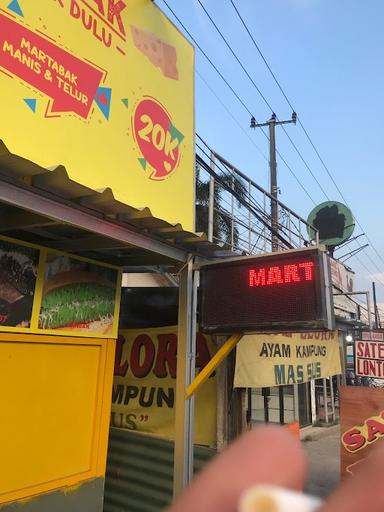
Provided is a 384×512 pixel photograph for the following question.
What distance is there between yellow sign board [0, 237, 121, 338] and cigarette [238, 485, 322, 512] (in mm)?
3911

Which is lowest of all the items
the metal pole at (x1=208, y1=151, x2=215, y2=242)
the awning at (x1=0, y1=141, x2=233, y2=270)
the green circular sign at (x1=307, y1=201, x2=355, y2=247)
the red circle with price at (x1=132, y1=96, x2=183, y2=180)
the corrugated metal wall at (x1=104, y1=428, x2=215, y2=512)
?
the corrugated metal wall at (x1=104, y1=428, x2=215, y2=512)

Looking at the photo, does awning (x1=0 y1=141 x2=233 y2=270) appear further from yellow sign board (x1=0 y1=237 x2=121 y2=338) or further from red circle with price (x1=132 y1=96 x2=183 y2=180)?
red circle with price (x1=132 y1=96 x2=183 y2=180)

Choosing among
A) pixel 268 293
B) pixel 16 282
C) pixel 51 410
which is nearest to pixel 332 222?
pixel 268 293

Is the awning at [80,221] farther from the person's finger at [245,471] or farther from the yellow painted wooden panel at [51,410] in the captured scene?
the person's finger at [245,471]

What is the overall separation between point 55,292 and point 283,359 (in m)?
4.42

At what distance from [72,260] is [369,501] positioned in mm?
4660


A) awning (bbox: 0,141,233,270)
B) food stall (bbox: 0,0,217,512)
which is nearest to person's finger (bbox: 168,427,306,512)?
awning (bbox: 0,141,233,270)

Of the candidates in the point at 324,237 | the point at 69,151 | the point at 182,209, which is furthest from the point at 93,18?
the point at 324,237

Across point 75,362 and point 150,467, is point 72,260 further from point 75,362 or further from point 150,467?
point 150,467

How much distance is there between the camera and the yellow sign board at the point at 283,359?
5766 millimetres

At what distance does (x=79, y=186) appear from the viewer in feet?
10.4

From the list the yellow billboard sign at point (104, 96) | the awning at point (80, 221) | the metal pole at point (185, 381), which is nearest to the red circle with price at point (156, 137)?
the yellow billboard sign at point (104, 96)

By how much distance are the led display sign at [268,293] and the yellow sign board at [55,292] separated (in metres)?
1.31

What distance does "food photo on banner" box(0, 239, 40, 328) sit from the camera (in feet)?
13.9
